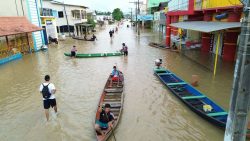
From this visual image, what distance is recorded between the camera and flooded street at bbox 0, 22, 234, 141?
8.16 meters

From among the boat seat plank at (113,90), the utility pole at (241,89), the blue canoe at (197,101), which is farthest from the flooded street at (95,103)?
the utility pole at (241,89)

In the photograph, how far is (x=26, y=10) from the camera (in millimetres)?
25047

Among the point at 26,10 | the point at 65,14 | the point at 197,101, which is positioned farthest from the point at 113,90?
the point at 65,14

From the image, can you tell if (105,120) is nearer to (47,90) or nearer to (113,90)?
(47,90)

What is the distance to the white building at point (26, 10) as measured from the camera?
22.1m

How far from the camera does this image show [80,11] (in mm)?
50156

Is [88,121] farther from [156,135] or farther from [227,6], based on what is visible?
[227,6]

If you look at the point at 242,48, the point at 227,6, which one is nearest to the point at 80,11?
the point at 227,6

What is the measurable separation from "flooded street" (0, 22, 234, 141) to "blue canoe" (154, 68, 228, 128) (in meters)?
0.30

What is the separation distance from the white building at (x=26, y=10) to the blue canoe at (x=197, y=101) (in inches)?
695

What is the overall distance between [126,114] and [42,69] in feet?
35.6

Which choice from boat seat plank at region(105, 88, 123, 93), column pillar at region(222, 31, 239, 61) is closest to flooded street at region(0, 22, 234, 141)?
boat seat plank at region(105, 88, 123, 93)

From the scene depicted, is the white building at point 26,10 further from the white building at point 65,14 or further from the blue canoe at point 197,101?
the blue canoe at point 197,101

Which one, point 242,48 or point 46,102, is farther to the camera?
point 46,102
